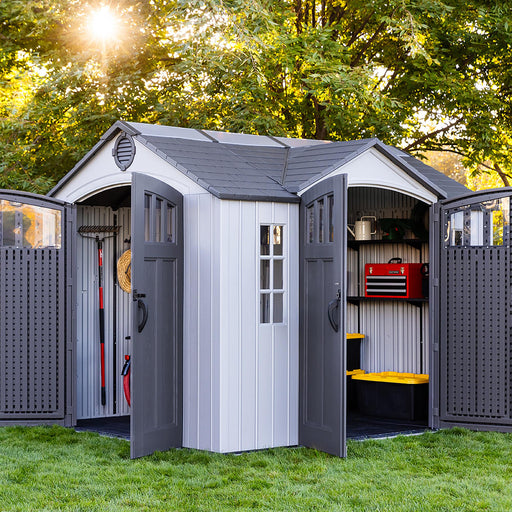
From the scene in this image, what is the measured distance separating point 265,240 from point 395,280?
96.7 inches

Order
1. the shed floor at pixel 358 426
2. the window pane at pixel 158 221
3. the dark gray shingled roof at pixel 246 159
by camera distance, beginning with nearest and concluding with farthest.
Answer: the window pane at pixel 158 221, the dark gray shingled roof at pixel 246 159, the shed floor at pixel 358 426

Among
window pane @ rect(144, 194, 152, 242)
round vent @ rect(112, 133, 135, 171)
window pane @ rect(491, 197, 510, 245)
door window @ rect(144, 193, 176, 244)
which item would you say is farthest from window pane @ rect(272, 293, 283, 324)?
window pane @ rect(491, 197, 510, 245)

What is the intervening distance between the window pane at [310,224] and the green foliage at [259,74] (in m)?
4.27

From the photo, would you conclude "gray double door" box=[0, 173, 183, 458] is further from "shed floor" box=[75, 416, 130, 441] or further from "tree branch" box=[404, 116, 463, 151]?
"tree branch" box=[404, 116, 463, 151]

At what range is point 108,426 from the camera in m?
8.02

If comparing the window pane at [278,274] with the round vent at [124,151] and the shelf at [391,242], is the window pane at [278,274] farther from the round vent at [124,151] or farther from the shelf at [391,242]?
the shelf at [391,242]

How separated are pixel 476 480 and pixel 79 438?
3.39 meters

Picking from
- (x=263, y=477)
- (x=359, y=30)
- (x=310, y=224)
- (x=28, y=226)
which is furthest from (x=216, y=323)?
(x=359, y=30)

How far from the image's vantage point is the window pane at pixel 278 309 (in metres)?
7.01

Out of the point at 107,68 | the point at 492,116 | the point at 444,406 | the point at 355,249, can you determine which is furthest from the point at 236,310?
the point at 492,116

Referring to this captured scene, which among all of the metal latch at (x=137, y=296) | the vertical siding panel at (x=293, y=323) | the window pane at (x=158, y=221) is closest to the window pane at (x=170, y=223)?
the window pane at (x=158, y=221)

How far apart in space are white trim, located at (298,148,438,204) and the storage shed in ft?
0.06

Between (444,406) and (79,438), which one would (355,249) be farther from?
(79,438)

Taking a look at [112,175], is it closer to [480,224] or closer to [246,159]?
[246,159]
